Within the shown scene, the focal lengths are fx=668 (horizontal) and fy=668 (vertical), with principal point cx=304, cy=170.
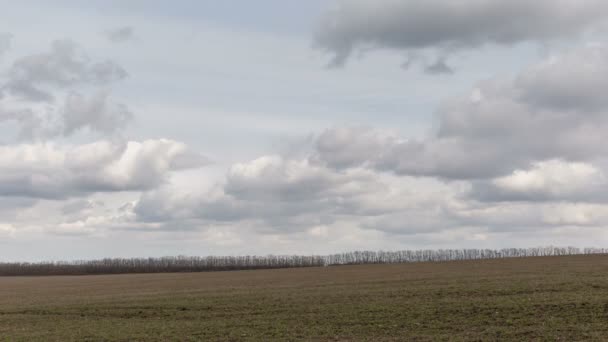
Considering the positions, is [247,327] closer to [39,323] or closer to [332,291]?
[39,323]

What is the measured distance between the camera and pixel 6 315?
47.5m

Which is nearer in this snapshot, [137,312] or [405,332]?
[405,332]

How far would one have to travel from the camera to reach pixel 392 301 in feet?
138

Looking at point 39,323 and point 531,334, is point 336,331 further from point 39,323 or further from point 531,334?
point 39,323

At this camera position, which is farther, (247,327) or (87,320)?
(87,320)

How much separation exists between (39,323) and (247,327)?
49.1 ft

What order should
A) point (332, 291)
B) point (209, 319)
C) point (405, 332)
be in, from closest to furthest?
point (405, 332)
point (209, 319)
point (332, 291)

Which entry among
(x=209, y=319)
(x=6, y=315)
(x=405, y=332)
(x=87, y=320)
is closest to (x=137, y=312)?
(x=87, y=320)

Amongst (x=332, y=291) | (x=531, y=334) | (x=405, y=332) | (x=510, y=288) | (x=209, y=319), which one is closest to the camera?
(x=531, y=334)

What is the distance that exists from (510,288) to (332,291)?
45.7 feet

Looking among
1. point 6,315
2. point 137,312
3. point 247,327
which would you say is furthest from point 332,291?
point 6,315

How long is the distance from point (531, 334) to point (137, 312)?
26.2 meters

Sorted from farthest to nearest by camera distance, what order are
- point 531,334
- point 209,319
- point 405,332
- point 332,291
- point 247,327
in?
point 332,291 → point 209,319 → point 247,327 → point 405,332 → point 531,334

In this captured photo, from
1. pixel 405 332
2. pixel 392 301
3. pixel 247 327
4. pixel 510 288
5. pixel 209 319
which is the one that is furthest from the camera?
pixel 510 288
